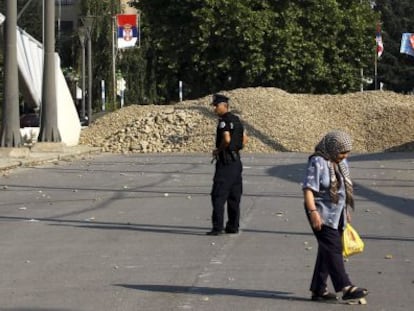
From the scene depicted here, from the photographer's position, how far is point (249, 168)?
26.1 meters

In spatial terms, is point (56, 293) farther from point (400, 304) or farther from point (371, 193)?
point (371, 193)

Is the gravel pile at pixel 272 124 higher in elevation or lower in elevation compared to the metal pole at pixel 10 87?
lower

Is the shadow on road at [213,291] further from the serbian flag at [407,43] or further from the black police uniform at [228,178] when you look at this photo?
the serbian flag at [407,43]

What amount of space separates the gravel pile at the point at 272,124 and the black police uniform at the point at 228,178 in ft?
78.8

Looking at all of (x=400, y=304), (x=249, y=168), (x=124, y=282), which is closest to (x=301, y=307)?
(x=400, y=304)

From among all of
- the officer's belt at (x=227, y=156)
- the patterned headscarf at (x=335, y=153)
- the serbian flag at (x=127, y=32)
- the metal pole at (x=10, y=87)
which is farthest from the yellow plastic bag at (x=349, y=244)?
the serbian flag at (x=127, y=32)

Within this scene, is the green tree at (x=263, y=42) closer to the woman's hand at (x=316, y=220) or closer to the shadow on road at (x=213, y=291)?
the shadow on road at (x=213, y=291)

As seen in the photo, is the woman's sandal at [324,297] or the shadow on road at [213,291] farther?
the shadow on road at [213,291]

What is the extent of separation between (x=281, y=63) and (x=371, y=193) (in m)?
35.0

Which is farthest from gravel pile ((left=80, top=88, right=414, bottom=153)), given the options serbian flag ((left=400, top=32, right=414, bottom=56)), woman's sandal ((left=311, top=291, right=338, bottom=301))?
woman's sandal ((left=311, top=291, right=338, bottom=301))

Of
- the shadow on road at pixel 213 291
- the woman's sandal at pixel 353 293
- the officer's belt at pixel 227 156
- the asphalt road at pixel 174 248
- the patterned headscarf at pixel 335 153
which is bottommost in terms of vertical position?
the asphalt road at pixel 174 248

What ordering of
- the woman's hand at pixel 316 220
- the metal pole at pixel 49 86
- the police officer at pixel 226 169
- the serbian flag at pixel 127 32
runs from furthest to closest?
the serbian flag at pixel 127 32 < the metal pole at pixel 49 86 < the police officer at pixel 226 169 < the woman's hand at pixel 316 220

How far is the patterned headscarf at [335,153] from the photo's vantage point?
25.5 ft

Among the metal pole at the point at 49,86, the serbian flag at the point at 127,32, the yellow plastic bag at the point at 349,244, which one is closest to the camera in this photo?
the yellow plastic bag at the point at 349,244
